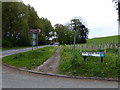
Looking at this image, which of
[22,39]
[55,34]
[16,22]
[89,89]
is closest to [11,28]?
[16,22]

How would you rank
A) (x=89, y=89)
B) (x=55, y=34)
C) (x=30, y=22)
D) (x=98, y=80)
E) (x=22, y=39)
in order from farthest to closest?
1. (x=55, y=34)
2. (x=30, y=22)
3. (x=22, y=39)
4. (x=98, y=80)
5. (x=89, y=89)

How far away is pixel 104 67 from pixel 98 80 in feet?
4.92

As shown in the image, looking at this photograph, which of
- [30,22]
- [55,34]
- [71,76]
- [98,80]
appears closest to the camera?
[98,80]

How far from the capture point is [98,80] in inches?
239

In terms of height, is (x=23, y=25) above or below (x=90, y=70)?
above

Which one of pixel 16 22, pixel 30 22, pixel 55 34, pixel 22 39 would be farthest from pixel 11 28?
pixel 55 34

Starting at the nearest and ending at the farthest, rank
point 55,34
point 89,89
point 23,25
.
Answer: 1. point 89,89
2. point 23,25
3. point 55,34

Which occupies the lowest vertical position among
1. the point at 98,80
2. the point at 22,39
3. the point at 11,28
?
the point at 98,80

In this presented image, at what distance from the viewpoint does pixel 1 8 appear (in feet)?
90.7

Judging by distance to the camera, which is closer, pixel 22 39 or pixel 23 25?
pixel 23 25

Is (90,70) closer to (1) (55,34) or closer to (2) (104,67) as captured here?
(2) (104,67)

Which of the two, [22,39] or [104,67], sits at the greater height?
[22,39]

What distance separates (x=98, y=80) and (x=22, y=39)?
3727 centimetres

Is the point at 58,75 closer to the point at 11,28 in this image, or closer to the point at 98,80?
the point at 98,80
